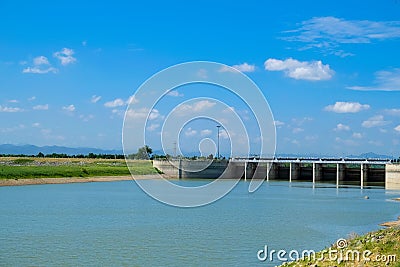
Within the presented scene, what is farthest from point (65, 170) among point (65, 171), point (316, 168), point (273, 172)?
point (316, 168)

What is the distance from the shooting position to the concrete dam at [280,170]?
8319 centimetres

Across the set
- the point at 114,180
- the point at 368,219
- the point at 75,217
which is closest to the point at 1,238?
the point at 75,217

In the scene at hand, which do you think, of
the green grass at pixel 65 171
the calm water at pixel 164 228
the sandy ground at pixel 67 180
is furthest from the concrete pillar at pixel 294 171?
the calm water at pixel 164 228

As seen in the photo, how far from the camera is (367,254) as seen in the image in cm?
1614

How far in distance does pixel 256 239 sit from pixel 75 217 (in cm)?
1404

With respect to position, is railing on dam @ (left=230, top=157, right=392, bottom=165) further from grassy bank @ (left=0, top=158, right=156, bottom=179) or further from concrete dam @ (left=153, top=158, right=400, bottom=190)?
grassy bank @ (left=0, top=158, right=156, bottom=179)

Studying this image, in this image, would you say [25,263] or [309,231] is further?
[309,231]

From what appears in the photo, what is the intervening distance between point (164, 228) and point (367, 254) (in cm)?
1758

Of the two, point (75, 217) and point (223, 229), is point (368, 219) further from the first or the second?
point (75, 217)

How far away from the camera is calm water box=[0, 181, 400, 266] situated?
23844 mm

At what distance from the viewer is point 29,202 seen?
46.1m

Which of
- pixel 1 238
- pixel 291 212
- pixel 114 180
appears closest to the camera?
pixel 1 238

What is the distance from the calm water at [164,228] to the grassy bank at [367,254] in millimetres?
4915

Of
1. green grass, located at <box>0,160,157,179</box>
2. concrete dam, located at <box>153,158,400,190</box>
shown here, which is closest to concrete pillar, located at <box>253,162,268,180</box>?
concrete dam, located at <box>153,158,400,190</box>
